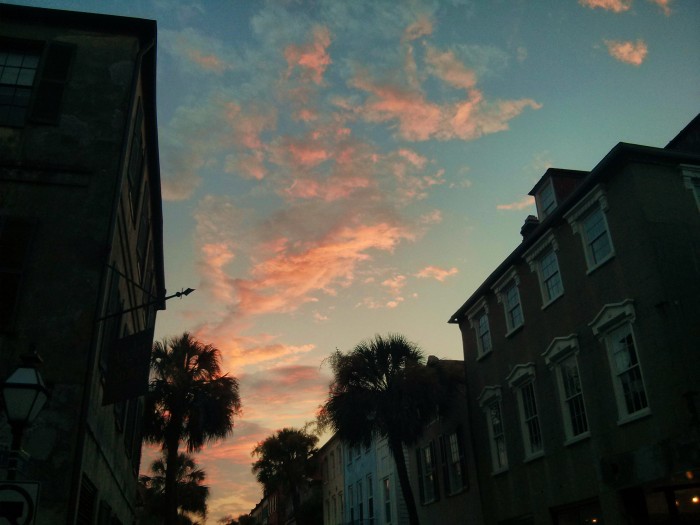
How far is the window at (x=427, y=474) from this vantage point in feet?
89.1

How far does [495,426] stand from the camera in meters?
22.1

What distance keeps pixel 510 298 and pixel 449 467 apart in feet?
27.8

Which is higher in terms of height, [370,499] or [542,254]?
[542,254]

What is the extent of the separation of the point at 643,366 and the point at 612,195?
4576 millimetres

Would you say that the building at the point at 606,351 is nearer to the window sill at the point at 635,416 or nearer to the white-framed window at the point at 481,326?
the window sill at the point at 635,416

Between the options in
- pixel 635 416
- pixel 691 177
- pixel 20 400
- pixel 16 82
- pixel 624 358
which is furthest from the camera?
pixel 691 177

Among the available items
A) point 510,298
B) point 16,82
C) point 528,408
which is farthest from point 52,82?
point 528,408

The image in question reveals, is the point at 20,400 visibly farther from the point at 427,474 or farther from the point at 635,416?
the point at 427,474

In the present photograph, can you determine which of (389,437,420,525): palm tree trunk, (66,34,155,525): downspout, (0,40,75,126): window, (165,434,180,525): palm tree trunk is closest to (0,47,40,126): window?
(0,40,75,126): window

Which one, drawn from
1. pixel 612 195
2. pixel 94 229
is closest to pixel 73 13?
pixel 94 229

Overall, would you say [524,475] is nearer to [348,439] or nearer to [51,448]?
[348,439]

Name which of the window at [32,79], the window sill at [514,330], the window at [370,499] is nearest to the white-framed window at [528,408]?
the window sill at [514,330]

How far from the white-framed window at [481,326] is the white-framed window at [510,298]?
53.7 inches

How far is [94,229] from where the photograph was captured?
11555 millimetres
